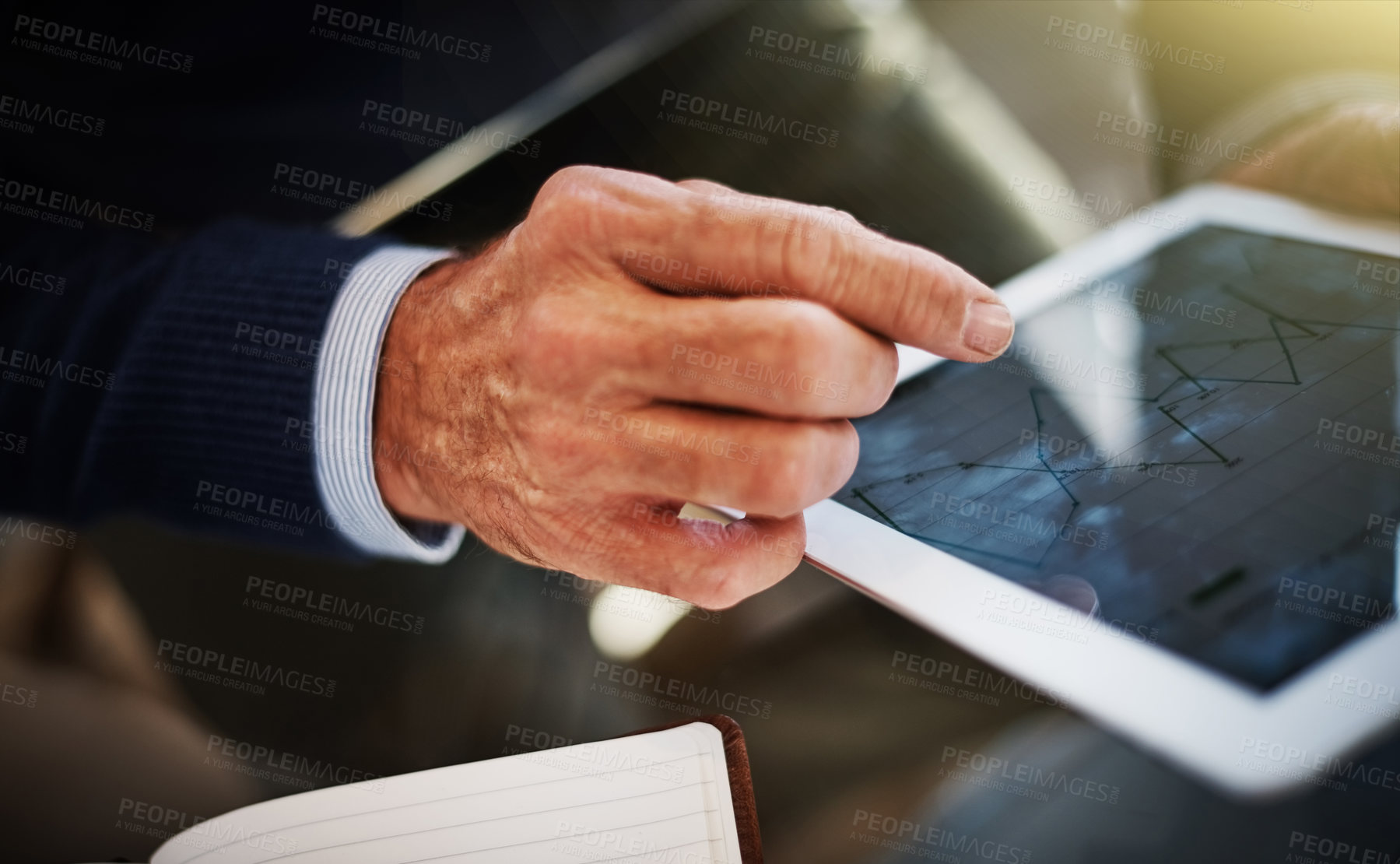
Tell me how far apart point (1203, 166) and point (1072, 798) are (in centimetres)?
69

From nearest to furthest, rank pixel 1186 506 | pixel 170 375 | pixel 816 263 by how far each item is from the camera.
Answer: pixel 816 263 → pixel 1186 506 → pixel 170 375

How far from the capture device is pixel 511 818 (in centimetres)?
67

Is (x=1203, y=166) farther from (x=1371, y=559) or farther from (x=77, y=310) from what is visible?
(x=77, y=310)

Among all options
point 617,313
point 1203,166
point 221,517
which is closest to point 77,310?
point 221,517

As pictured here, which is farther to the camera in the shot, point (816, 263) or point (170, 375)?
point (170, 375)

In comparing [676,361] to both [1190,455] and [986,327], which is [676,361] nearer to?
[986,327]

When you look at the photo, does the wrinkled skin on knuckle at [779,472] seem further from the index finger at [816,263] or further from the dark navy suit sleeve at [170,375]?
the dark navy suit sleeve at [170,375]

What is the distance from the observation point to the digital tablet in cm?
66

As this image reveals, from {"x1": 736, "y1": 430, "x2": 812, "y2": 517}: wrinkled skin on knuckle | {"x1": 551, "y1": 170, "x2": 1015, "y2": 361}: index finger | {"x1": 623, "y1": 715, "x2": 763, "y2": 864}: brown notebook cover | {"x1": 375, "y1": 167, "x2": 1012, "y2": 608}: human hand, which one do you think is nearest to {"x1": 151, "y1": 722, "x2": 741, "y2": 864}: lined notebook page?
{"x1": 623, "y1": 715, "x2": 763, "y2": 864}: brown notebook cover

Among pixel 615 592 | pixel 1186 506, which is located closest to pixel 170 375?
pixel 615 592

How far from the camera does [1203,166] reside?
0.75m

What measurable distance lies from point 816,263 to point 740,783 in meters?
0.52

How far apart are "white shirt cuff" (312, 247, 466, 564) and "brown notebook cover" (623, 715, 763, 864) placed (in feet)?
1.22

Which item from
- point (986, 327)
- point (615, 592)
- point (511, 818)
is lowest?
point (511, 818)
